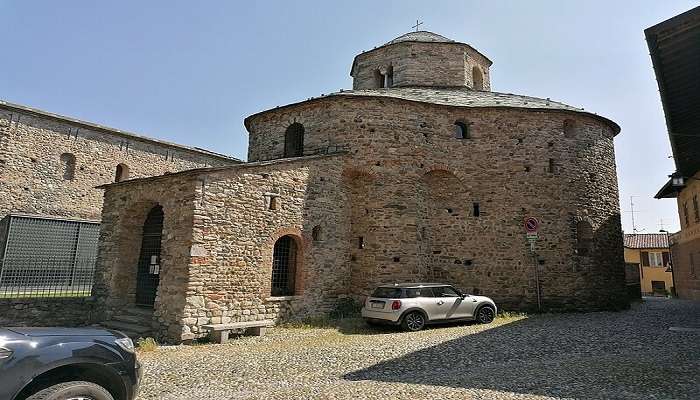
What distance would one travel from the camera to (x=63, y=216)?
733 inches

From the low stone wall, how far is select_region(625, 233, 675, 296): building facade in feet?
126

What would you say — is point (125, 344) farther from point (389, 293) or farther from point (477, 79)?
point (477, 79)

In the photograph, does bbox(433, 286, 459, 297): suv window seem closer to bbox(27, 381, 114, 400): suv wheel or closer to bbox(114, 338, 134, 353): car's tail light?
bbox(114, 338, 134, 353): car's tail light

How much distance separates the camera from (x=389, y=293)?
420 inches

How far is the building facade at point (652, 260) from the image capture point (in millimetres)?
33500

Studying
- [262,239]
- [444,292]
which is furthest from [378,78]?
[444,292]

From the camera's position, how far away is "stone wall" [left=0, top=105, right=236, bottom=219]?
17.4 meters

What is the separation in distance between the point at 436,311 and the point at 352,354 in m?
3.69

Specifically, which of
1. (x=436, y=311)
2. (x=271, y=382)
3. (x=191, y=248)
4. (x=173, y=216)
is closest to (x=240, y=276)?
(x=191, y=248)

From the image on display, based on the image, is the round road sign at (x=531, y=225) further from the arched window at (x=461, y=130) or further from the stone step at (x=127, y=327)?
the stone step at (x=127, y=327)

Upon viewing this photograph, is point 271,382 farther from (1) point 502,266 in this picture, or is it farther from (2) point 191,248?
(1) point 502,266

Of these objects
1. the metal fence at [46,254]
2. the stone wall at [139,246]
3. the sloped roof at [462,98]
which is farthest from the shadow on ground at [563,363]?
the metal fence at [46,254]

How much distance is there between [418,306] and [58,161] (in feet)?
59.6

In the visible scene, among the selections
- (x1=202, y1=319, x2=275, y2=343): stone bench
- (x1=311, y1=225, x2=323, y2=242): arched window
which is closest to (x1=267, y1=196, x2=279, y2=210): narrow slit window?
(x1=311, y1=225, x2=323, y2=242): arched window
